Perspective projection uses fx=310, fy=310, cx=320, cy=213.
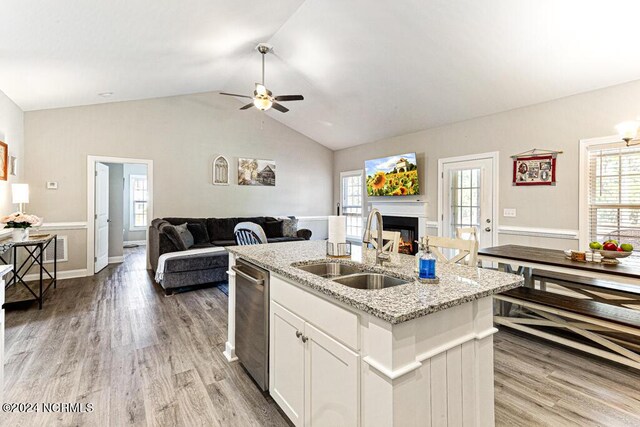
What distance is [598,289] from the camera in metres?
2.98

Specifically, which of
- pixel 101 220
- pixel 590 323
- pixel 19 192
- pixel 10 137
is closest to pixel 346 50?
pixel 590 323

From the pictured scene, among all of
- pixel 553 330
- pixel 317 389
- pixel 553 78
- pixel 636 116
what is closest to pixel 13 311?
pixel 317 389

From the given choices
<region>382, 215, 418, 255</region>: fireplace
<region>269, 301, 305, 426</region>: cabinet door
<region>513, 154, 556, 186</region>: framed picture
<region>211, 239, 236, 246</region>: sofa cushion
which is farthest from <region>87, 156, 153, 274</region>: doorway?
<region>513, 154, 556, 186</region>: framed picture

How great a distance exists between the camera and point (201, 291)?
14.4 feet

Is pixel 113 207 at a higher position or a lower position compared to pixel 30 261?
higher

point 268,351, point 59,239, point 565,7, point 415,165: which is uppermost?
point 565,7

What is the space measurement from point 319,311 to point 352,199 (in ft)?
19.7

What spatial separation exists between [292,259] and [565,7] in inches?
123

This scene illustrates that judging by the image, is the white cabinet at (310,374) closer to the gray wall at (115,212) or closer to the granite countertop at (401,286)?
the granite countertop at (401,286)

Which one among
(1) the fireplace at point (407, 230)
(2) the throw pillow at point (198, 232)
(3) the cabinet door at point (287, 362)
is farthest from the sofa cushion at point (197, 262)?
(1) the fireplace at point (407, 230)

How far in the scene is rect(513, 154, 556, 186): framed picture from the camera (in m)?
3.89

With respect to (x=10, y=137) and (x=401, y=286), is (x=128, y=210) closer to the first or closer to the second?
(x=10, y=137)

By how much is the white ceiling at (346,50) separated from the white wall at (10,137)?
0.59ft

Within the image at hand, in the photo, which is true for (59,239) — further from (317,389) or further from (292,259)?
(317,389)
